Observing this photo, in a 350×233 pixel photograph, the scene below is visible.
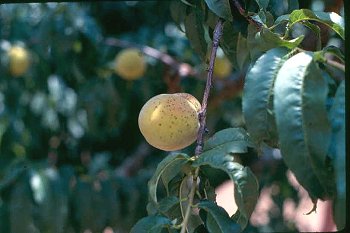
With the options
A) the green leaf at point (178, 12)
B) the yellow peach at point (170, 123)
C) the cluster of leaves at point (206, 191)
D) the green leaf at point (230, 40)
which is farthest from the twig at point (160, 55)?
the cluster of leaves at point (206, 191)

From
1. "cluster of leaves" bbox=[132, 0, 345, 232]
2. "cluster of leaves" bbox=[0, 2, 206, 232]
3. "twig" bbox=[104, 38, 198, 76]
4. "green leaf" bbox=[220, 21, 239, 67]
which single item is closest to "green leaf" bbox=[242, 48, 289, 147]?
"cluster of leaves" bbox=[132, 0, 345, 232]

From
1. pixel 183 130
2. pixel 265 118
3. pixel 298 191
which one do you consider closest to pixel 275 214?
pixel 298 191

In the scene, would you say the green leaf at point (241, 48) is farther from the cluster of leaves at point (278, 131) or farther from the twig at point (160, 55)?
the twig at point (160, 55)

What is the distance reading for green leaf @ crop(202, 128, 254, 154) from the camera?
85 cm

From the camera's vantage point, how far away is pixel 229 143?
0.86m

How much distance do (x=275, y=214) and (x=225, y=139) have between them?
236 centimetres

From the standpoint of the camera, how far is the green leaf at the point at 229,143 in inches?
33.3

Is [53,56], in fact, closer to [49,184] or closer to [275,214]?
[49,184]

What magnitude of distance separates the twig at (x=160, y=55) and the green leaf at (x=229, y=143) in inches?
52.5

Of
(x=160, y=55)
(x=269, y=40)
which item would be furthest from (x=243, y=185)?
(x=160, y=55)

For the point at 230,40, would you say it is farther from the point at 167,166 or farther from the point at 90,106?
the point at 90,106

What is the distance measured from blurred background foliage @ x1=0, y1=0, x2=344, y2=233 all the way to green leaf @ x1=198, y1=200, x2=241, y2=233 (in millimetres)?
912

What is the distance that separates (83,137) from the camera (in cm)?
277

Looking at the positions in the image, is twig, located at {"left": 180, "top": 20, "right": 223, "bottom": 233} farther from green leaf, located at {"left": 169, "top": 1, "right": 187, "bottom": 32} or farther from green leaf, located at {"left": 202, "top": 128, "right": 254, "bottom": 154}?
green leaf, located at {"left": 169, "top": 1, "right": 187, "bottom": 32}
